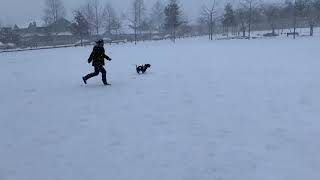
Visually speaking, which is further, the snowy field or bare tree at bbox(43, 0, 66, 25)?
bare tree at bbox(43, 0, 66, 25)

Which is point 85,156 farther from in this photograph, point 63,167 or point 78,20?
point 78,20

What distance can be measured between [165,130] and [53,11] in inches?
3101

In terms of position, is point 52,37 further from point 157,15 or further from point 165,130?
point 165,130

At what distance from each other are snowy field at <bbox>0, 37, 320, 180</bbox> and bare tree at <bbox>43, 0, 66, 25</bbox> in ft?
231

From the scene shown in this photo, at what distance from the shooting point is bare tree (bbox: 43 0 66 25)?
8081cm

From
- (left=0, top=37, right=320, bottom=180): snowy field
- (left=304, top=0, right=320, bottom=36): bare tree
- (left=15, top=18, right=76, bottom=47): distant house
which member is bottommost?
(left=0, top=37, right=320, bottom=180): snowy field

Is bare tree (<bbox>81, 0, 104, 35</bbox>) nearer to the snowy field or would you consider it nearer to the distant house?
the distant house

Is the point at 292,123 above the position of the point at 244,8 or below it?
below

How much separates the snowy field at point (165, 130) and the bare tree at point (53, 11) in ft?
231

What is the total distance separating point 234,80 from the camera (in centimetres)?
1458

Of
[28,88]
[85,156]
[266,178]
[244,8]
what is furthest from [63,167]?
[244,8]

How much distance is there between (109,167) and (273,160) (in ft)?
8.60

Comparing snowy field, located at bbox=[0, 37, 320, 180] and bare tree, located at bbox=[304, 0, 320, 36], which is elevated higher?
bare tree, located at bbox=[304, 0, 320, 36]

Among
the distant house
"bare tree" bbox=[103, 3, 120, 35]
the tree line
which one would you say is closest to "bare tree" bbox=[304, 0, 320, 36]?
the tree line
